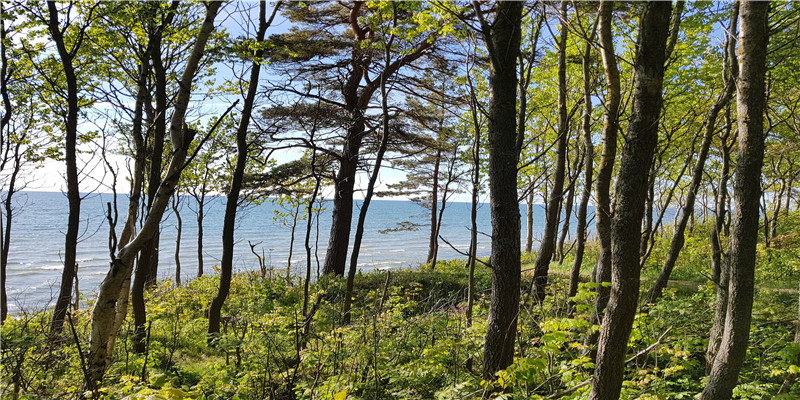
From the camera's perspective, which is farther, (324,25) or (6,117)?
(324,25)

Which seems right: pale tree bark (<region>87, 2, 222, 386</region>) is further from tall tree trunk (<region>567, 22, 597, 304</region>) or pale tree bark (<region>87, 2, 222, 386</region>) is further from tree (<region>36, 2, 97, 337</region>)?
tall tree trunk (<region>567, 22, 597, 304</region>)

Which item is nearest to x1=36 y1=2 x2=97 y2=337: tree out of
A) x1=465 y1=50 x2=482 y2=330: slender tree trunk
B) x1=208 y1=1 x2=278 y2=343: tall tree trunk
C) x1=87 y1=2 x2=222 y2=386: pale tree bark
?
x1=208 y1=1 x2=278 y2=343: tall tree trunk

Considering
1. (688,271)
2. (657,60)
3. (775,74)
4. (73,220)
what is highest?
(775,74)

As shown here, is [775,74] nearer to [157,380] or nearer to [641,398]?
[641,398]

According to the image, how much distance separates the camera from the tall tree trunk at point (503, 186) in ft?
11.0

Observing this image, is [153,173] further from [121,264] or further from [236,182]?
[121,264]

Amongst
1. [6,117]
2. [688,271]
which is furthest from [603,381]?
[6,117]

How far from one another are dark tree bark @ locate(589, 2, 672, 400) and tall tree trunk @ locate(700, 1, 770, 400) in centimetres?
112

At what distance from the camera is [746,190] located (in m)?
2.93

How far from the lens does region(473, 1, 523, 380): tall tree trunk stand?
3.35 m

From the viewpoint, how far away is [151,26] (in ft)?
Answer: 18.7

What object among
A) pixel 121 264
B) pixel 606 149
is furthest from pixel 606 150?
pixel 121 264

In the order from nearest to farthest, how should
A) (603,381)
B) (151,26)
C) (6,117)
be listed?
(603,381) < (151,26) < (6,117)

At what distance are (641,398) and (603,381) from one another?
0.46 meters
